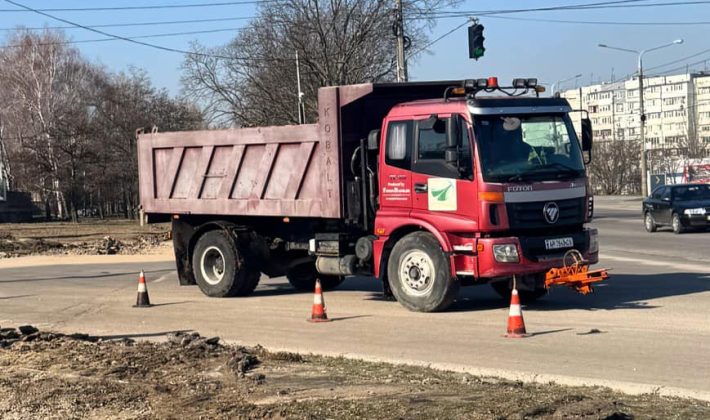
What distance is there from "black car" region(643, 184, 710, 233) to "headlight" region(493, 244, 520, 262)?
1831 centimetres

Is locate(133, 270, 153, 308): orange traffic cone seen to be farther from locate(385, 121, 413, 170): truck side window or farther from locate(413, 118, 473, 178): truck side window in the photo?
locate(413, 118, 473, 178): truck side window

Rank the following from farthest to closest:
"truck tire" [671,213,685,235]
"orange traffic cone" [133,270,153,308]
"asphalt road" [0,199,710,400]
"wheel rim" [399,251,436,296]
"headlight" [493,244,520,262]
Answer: "truck tire" [671,213,685,235], "orange traffic cone" [133,270,153,308], "wheel rim" [399,251,436,296], "headlight" [493,244,520,262], "asphalt road" [0,199,710,400]

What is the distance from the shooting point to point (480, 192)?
11.2 meters

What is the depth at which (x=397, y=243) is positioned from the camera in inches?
478

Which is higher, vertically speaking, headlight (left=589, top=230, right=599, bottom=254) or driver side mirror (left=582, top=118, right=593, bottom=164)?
driver side mirror (left=582, top=118, right=593, bottom=164)

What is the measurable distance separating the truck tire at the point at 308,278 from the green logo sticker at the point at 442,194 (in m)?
4.14

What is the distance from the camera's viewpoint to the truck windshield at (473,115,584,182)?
11398 millimetres

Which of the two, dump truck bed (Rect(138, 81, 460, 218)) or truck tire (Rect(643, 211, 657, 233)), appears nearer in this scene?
dump truck bed (Rect(138, 81, 460, 218))

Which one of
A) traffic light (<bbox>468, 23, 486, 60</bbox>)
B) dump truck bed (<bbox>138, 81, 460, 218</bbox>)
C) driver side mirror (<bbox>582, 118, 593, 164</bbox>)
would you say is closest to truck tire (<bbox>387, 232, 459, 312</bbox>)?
dump truck bed (<bbox>138, 81, 460, 218</bbox>)

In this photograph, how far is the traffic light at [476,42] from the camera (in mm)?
24516

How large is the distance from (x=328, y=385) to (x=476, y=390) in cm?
123

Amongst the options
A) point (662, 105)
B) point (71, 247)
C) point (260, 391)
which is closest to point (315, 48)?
point (71, 247)

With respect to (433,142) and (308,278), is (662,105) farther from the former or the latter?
(433,142)

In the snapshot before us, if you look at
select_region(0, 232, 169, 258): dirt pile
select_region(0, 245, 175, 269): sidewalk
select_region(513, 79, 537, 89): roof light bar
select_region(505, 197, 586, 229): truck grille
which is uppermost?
select_region(513, 79, 537, 89): roof light bar
